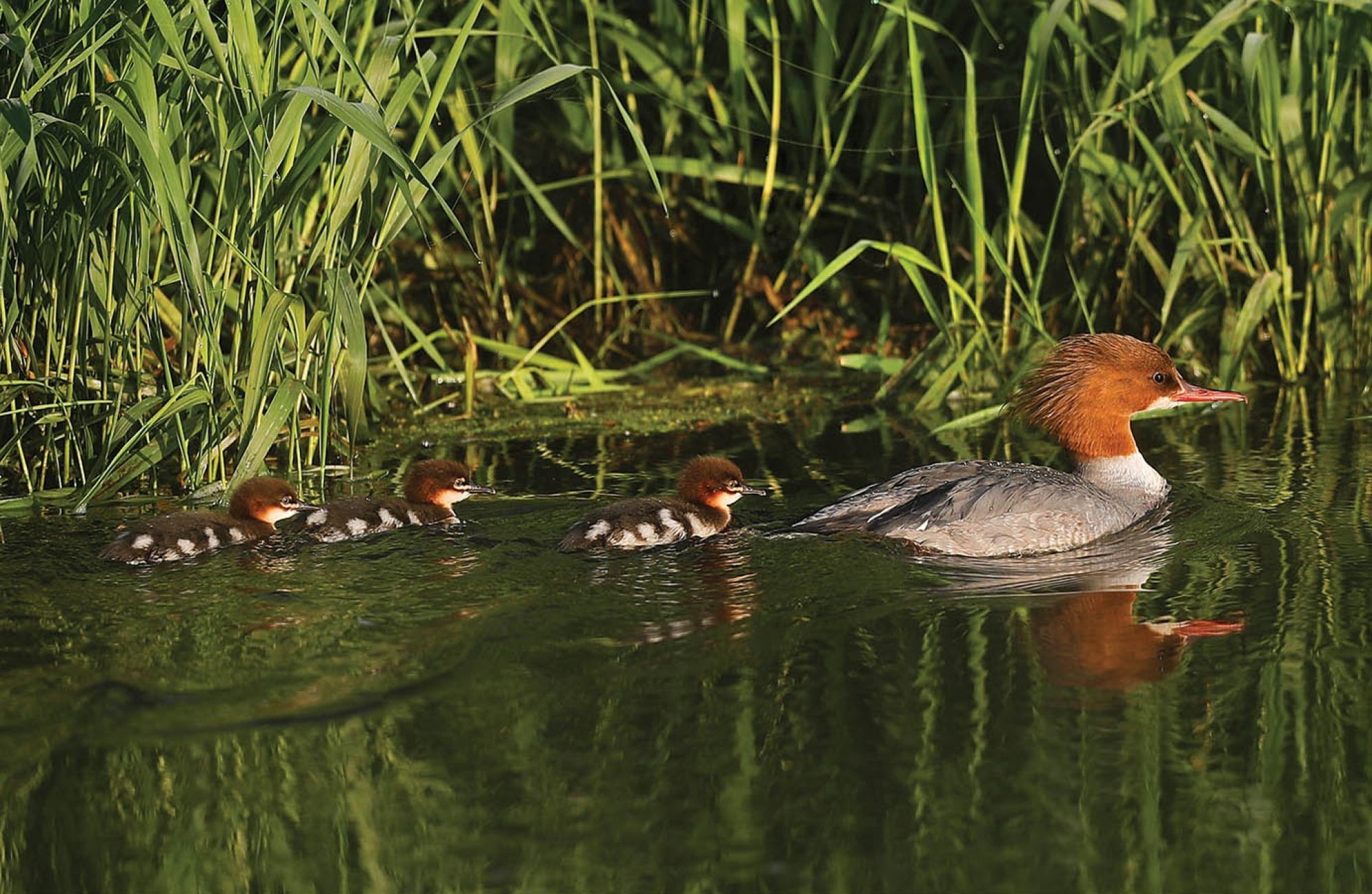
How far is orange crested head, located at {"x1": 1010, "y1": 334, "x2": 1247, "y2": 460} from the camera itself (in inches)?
252

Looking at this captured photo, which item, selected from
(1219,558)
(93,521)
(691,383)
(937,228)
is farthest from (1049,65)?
(93,521)

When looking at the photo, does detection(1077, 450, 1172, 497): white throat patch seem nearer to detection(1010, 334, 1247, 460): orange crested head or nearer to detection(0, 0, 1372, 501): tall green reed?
detection(1010, 334, 1247, 460): orange crested head

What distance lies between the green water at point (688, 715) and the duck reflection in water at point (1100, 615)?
2 centimetres

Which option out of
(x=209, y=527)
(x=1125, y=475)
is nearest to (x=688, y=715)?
(x=209, y=527)

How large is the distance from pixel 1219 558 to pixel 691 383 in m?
3.45

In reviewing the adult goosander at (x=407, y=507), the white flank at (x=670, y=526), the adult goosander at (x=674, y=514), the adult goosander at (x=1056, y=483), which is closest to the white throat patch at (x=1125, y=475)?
the adult goosander at (x=1056, y=483)

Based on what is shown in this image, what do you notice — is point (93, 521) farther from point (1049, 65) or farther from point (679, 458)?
point (1049, 65)

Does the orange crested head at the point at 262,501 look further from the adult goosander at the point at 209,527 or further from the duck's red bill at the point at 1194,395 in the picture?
the duck's red bill at the point at 1194,395

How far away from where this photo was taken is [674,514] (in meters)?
5.63

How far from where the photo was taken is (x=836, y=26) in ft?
28.0

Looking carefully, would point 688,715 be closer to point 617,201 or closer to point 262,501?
point 262,501

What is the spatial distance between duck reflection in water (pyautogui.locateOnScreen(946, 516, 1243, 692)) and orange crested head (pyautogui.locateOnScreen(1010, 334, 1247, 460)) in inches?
22.6

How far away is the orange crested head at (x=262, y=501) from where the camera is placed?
18.5 feet

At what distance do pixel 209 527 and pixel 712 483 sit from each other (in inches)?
59.3
